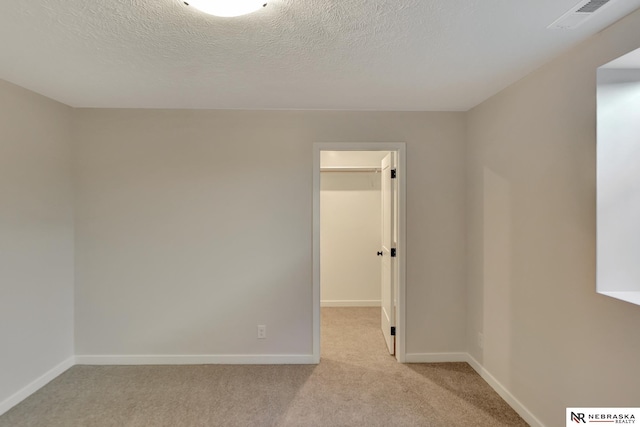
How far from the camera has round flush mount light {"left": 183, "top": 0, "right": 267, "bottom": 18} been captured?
4.06ft

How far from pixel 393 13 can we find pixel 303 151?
5.24 feet

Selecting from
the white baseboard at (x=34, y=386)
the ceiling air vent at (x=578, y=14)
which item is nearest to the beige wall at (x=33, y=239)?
the white baseboard at (x=34, y=386)

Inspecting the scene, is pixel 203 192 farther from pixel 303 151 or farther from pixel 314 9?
pixel 314 9

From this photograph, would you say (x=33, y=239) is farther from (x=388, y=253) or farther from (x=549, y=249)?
(x=549, y=249)

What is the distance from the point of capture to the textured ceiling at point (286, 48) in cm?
139

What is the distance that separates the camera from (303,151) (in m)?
2.89

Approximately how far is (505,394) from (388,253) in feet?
4.74

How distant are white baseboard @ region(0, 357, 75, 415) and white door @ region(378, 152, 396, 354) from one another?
294 centimetres

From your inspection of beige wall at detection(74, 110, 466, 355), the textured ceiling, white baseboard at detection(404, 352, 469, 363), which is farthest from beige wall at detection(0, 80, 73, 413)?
white baseboard at detection(404, 352, 469, 363)

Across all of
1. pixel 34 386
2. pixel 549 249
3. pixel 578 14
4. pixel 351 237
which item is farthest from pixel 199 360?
pixel 578 14

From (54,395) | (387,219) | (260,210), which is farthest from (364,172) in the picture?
(54,395)

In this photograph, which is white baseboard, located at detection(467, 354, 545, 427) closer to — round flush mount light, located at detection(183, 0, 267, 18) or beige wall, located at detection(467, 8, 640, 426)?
beige wall, located at detection(467, 8, 640, 426)

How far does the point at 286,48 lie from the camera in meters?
1.73

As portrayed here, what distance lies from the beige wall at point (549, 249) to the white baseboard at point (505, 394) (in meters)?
0.04
